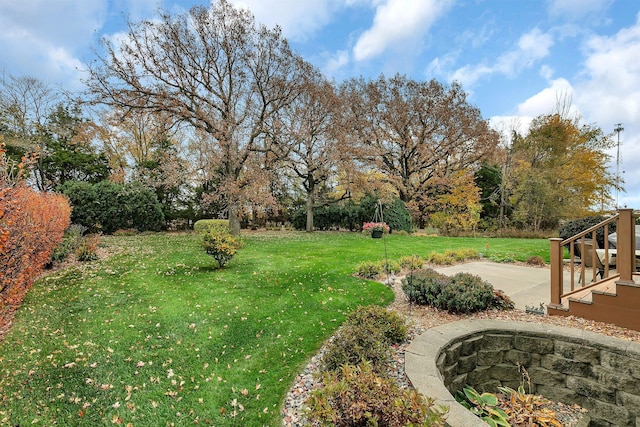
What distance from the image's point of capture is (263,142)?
46.0 ft

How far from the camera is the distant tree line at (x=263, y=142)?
423 inches

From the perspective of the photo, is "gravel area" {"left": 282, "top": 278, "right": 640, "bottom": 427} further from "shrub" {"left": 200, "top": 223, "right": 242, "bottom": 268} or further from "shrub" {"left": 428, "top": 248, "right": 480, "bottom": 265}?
"shrub" {"left": 200, "top": 223, "right": 242, "bottom": 268}

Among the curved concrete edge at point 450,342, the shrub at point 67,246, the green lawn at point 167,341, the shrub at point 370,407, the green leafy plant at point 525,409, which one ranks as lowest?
the green leafy plant at point 525,409

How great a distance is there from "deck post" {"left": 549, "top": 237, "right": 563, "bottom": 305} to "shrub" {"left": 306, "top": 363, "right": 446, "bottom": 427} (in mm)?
3336

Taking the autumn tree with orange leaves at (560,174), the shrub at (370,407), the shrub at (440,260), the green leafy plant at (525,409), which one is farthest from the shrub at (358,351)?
the autumn tree with orange leaves at (560,174)

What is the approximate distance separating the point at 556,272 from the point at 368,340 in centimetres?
310

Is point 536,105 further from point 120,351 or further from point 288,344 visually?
point 120,351

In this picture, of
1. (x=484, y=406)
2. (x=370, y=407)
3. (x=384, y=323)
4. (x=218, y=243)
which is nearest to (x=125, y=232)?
(x=218, y=243)

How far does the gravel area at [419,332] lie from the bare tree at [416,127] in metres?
13.4

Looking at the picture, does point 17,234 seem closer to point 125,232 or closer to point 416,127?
point 125,232

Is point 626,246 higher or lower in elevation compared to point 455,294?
higher

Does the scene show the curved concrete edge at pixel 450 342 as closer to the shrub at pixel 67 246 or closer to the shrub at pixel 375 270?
the shrub at pixel 375 270

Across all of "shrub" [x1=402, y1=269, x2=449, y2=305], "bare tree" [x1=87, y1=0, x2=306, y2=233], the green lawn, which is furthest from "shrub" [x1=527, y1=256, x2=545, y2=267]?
"bare tree" [x1=87, y1=0, x2=306, y2=233]

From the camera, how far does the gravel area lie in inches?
97.8
